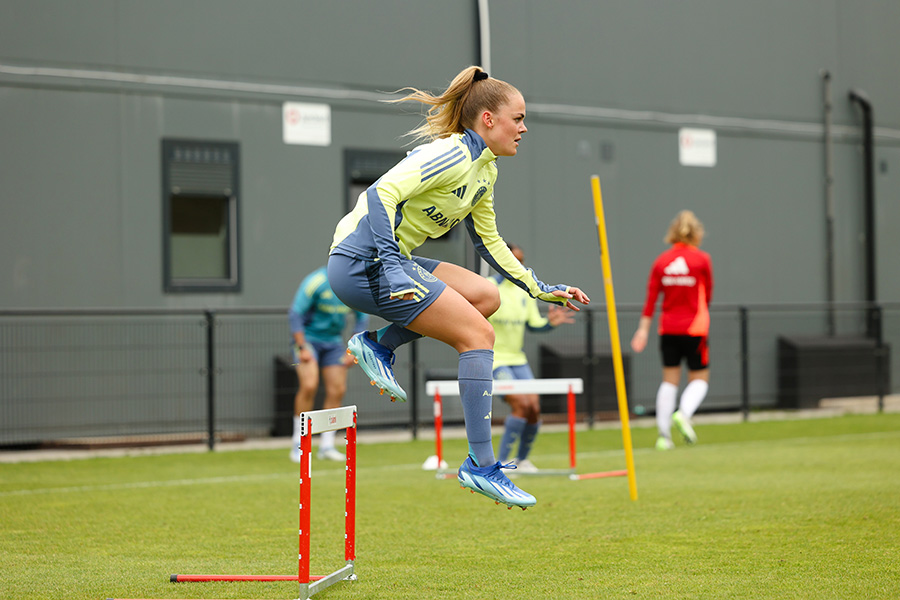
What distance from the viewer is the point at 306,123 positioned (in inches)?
523

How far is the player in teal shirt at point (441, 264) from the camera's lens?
4.48 m

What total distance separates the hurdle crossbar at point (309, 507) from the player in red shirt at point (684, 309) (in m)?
5.74

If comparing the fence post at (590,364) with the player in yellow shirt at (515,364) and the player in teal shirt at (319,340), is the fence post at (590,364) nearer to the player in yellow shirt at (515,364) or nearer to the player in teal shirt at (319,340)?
the player in teal shirt at (319,340)

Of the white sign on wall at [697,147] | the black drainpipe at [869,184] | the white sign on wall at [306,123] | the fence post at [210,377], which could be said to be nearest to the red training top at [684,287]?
the fence post at [210,377]

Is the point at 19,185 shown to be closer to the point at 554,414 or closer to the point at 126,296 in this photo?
the point at 126,296

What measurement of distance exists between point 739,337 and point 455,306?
445 inches

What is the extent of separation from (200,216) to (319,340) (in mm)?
3046

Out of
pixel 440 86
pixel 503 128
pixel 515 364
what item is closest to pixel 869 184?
pixel 440 86

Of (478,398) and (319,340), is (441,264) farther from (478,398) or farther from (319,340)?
(319,340)

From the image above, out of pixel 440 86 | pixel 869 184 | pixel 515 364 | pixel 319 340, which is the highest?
pixel 440 86

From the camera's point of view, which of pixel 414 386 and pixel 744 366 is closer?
pixel 414 386

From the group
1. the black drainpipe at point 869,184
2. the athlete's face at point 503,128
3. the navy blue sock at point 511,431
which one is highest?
the black drainpipe at point 869,184

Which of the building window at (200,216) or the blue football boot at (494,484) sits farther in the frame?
the building window at (200,216)

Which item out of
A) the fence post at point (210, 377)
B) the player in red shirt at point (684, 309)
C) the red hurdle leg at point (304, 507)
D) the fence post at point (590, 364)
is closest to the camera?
the red hurdle leg at point (304, 507)
